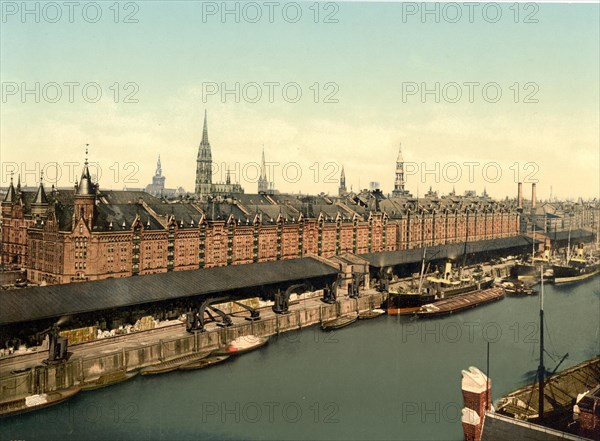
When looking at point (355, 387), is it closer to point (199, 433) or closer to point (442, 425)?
point (442, 425)

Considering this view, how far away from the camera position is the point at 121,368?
4725 centimetres

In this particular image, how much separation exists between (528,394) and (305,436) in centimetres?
1474

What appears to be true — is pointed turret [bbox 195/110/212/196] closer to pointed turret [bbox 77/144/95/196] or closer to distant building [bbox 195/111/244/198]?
distant building [bbox 195/111/244/198]

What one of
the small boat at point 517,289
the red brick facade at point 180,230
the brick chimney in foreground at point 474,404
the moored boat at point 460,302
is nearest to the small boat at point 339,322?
the moored boat at point 460,302

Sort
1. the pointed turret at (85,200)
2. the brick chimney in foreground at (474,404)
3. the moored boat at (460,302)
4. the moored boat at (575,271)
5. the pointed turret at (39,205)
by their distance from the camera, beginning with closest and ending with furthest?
the brick chimney in foreground at (474,404), the pointed turret at (85,200), the moored boat at (460,302), the pointed turret at (39,205), the moored boat at (575,271)

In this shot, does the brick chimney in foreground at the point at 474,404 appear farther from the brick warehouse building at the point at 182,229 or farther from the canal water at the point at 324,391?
the brick warehouse building at the point at 182,229

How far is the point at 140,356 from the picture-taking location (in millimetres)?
48812

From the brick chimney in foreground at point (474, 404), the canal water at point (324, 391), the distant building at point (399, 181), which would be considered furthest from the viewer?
the distant building at point (399, 181)

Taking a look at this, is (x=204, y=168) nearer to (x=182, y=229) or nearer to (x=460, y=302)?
(x=182, y=229)

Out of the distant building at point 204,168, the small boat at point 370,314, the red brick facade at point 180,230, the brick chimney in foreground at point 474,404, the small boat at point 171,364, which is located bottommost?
the small boat at point 370,314

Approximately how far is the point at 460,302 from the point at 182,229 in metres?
41.9

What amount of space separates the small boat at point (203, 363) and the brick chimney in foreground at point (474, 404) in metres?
31.6

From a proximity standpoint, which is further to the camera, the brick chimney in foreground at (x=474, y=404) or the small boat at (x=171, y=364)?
the small boat at (x=171, y=364)

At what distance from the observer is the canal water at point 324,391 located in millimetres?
37312
